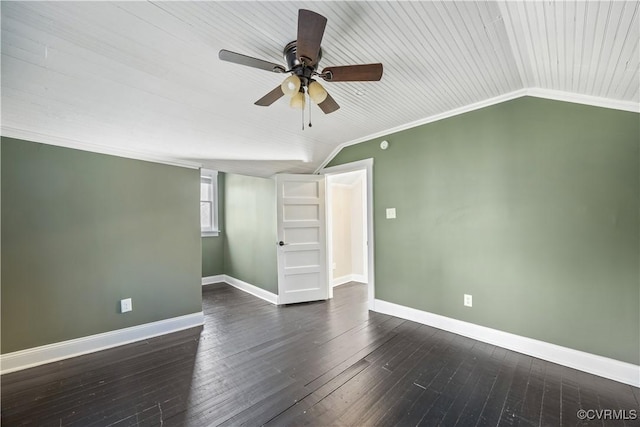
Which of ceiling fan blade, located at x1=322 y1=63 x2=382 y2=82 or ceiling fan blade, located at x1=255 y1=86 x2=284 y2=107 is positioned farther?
ceiling fan blade, located at x1=255 y1=86 x2=284 y2=107

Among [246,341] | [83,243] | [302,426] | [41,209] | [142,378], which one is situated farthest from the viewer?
[246,341]

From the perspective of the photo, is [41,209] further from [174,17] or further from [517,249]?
[517,249]

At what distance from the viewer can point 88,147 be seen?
8.43 ft

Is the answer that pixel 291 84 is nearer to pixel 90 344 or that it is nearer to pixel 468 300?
pixel 468 300

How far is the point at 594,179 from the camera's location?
82.5 inches

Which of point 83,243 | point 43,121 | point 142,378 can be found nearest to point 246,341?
point 142,378

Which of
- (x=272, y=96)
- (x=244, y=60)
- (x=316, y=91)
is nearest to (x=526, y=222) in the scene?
(x=316, y=91)

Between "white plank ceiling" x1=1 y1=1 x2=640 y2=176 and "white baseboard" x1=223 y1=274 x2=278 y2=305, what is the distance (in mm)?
2616

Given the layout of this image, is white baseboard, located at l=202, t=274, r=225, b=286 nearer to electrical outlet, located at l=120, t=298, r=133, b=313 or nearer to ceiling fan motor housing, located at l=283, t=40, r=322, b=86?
electrical outlet, located at l=120, t=298, r=133, b=313

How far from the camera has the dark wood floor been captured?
1661mm

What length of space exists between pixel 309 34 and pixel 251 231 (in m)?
3.90

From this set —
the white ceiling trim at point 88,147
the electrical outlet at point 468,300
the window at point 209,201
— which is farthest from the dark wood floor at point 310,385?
the window at point 209,201

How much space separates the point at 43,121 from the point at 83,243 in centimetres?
117

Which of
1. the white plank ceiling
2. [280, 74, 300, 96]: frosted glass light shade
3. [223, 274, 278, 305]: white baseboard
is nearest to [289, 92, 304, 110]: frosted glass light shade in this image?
[280, 74, 300, 96]: frosted glass light shade
